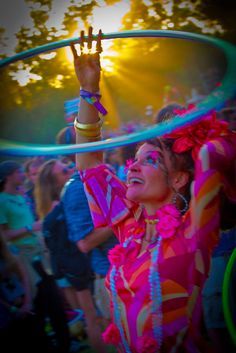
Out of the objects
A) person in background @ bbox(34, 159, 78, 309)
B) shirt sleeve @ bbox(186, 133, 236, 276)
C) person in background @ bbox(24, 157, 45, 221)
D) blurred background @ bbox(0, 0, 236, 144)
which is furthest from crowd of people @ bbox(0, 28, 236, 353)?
person in background @ bbox(24, 157, 45, 221)

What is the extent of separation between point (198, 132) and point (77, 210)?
0.98 m

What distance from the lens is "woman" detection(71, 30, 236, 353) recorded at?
181 cm

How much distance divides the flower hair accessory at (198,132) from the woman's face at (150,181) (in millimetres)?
111

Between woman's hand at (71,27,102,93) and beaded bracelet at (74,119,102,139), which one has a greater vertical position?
woman's hand at (71,27,102,93)

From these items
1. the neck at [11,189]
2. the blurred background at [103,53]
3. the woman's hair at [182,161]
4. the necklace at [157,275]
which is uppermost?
the blurred background at [103,53]

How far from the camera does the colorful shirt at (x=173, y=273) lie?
178cm

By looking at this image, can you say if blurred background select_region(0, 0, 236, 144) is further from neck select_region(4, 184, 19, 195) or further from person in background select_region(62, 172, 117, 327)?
neck select_region(4, 184, 19, 195)

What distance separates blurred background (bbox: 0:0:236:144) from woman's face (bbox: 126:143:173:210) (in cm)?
56

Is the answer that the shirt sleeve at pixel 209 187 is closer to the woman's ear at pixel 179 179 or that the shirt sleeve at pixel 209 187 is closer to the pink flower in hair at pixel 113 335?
the woman's ear at pixel 179 179

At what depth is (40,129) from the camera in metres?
2.64

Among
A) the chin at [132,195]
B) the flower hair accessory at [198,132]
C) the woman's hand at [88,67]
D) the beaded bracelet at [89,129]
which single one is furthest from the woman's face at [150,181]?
the woman's hand at [88,67]

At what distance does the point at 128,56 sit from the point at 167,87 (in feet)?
2.43

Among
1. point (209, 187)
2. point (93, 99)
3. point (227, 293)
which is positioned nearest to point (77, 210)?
point (93, 99)

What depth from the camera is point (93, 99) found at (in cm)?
200
